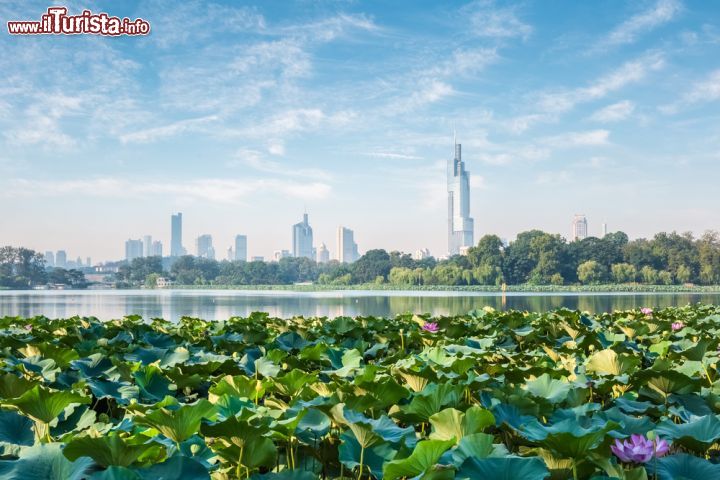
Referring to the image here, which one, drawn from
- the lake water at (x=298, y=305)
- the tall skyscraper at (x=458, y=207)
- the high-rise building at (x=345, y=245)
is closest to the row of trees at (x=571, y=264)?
the lake water at (x=298, y=305)

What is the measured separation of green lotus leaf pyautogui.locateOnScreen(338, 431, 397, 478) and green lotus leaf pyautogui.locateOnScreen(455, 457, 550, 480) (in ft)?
0.68

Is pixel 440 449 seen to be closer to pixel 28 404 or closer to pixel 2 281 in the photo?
pixel 28 404

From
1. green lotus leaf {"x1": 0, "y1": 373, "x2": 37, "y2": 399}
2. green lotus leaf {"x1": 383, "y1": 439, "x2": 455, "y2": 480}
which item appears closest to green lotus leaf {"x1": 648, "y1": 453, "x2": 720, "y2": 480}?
green lotus leaf {"x1": 383, "y1": 439, "x2": 455, "y2": 480}

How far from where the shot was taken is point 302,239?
176 metres

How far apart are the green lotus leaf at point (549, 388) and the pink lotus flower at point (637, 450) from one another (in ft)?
1.52

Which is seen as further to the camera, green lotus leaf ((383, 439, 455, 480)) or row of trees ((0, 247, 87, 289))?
row of trees ((0, 247, 87, 289))

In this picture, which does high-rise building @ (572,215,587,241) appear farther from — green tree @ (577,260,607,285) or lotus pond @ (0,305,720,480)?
lotus pond @ (0,305,720,480)

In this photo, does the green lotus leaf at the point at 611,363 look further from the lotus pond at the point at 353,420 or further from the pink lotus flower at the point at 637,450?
the pink lotus flower at the point at 637,450

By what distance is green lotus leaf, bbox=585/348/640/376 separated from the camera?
7.11 ft

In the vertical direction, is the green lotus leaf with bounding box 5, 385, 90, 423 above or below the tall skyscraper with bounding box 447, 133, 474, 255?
below

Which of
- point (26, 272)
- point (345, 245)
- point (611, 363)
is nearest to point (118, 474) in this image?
point (611, 363)

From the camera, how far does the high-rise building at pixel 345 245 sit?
554ft

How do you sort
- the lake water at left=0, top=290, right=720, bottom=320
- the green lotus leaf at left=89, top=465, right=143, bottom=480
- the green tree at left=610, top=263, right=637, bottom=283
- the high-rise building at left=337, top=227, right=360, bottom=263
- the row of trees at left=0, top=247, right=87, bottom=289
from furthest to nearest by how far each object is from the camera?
the high-rise building at left=337, top=227, right=360, bottom=263, the row of trees at left=0, top=247, right=87, bottom=289, the green tree at left=610, top=263, right=637, bottom=283, the lake water at left=0, top=290, right=720, bottom=320, the green lotus leaf at left=89, top=465, right=143, bottom=480

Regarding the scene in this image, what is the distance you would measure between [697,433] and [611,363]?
3.11ft
